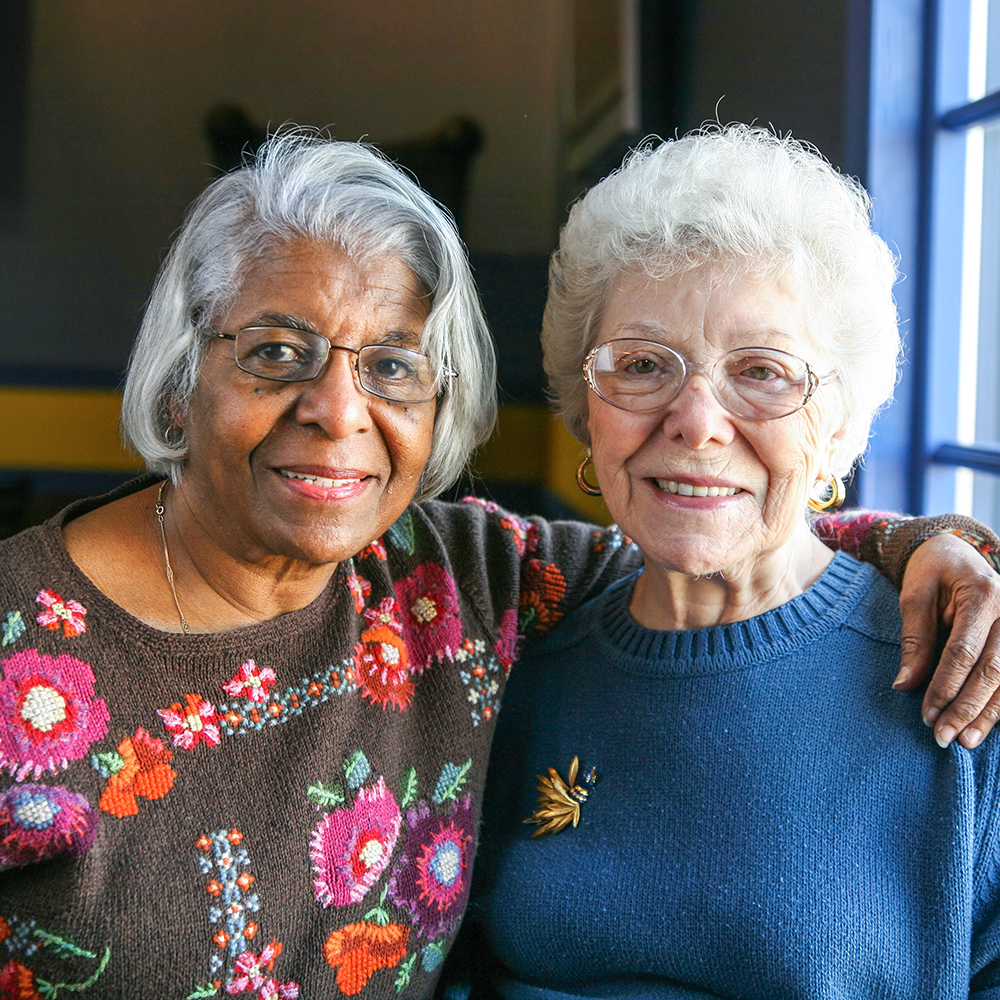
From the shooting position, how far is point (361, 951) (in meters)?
1.27

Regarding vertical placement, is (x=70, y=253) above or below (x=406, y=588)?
above

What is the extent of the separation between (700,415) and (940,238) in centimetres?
123

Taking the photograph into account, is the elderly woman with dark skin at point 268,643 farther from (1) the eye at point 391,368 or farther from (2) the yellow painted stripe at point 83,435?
(2) the yellow painted stripe at point 83,435

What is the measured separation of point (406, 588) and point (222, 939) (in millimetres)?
570

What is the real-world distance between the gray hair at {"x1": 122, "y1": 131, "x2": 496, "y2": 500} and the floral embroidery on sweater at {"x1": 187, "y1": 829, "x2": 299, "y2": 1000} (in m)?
0.54

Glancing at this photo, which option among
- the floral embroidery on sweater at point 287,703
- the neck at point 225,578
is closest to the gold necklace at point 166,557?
the neck at point 225,578

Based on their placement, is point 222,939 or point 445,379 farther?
point 445,379

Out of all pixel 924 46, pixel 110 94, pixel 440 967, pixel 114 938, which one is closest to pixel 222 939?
pixel 114 938

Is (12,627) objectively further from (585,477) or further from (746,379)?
(746,379)

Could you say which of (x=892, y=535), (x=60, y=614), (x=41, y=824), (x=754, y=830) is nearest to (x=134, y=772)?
(x=41, y=824)

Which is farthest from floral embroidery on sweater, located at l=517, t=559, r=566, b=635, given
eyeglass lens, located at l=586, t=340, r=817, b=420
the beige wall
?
the beige wall

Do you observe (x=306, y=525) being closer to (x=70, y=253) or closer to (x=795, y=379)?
(x=795, y=379)

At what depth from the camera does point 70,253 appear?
3822 mm

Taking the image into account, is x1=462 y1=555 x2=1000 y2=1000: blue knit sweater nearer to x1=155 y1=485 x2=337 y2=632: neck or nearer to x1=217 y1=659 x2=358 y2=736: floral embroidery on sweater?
x1=217 y1=659 x2=358 y2=736: floral embroidery on sweater
